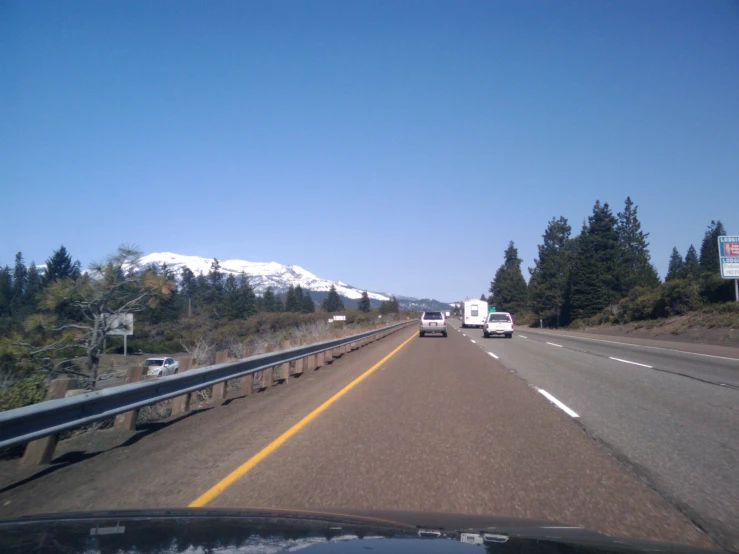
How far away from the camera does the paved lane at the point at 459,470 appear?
550 centimetres

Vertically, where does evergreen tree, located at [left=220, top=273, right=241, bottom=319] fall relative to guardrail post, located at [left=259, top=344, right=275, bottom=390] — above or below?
above

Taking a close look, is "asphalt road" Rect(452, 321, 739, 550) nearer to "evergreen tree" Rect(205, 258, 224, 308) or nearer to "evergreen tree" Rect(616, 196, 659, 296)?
"evergreen tree" Rect(205, 258, 224, 308)

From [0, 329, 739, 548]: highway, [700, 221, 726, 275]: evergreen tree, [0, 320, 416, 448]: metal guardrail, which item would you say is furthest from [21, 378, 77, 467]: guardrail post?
[700, 221, 726, 275]: evergreen tree

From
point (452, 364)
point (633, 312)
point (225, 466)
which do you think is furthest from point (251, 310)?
point (225, 466)

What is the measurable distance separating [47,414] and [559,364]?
659 inches

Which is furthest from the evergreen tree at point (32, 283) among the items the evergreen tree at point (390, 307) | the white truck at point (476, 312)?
the evergreen tree at point (390, 307)

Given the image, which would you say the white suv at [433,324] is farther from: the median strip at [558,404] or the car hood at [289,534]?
the car hood at [289,534]

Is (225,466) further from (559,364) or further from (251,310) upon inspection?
(251,310)

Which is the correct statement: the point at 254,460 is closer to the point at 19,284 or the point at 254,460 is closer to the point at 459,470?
the point at 459,470

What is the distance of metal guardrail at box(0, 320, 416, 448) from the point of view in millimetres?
6117

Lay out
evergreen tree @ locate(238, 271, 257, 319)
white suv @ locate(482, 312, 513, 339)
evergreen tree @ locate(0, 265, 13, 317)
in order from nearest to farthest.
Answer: evergreen tree @ locate(0, 265, 13, 317) < white suv @ locate(482, 312, 513, 339) < evergreen tree @ locate(238, 271, 257, 319)

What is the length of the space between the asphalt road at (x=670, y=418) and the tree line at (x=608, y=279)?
27.5 metres

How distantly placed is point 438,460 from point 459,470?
52 cm

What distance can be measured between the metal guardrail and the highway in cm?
54
